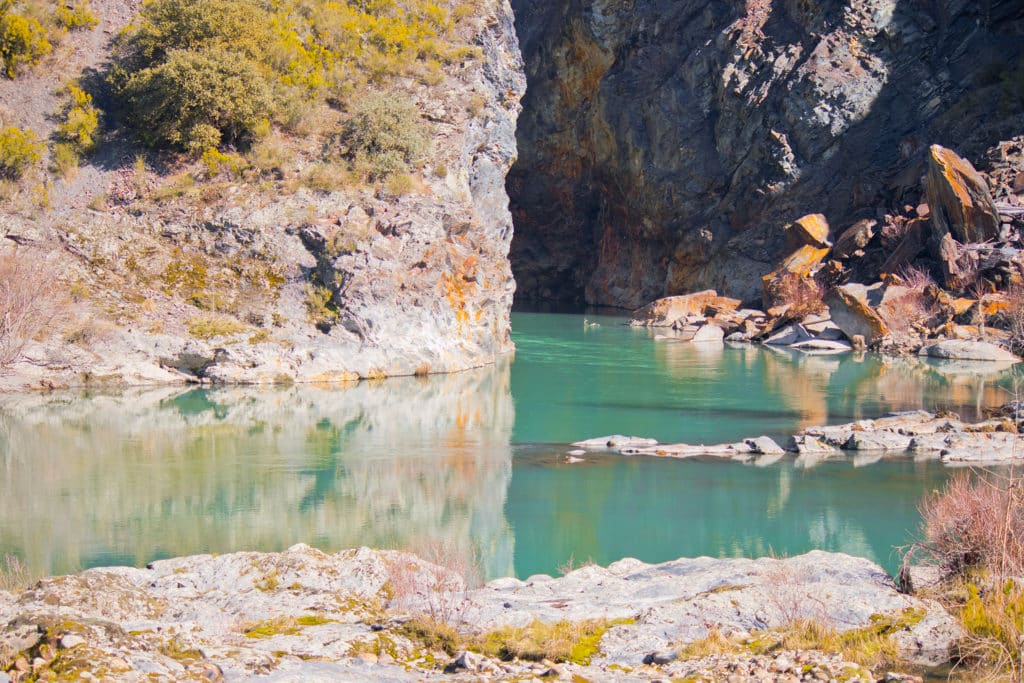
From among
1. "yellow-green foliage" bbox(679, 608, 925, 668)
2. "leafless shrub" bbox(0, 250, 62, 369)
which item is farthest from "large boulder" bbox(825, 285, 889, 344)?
"yellow-green foliage" bbox(679, 608, 925, 668)

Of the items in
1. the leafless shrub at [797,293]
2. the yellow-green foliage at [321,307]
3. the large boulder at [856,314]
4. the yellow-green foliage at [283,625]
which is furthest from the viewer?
the leafless shrub at [797,293]

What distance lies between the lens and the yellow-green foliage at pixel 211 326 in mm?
29859

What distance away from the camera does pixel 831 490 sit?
1811 cm

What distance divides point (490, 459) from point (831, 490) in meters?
6.80

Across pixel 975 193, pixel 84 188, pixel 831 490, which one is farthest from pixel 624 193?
pixel 831 490

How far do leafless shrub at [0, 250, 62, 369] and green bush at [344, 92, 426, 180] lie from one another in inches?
491

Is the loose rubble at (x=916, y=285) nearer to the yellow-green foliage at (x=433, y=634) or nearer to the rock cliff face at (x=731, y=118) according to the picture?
the rock cliff face at (x=731, y=118)

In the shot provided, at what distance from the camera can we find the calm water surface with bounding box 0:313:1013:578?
15016 millimetres

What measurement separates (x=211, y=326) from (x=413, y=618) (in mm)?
Result: 22132

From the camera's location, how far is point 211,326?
29.9 metres

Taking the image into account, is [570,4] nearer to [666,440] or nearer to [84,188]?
[84,188]

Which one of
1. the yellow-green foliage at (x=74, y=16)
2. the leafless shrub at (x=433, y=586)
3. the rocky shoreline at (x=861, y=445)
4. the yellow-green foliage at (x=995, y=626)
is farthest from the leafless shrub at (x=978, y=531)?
the yellow-green foliage at (x=74, y=16)

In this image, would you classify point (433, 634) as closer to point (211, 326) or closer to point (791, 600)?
point (791, 600)

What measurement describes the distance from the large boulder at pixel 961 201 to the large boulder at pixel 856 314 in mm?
4541
